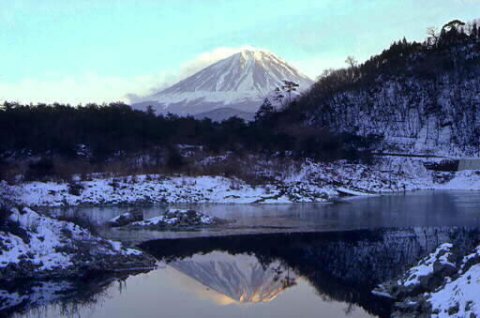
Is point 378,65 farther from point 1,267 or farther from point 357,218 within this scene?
point 1,267

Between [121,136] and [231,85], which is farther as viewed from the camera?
[231,85]

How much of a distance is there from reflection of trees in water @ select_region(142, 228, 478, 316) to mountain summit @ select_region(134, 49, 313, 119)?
144758 mm

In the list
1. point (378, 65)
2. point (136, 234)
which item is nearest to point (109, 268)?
point (136, 234)

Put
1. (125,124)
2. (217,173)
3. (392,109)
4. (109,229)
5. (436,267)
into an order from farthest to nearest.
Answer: (392,109) → (125,124) → (217,173) → (109,229) → (436,267)

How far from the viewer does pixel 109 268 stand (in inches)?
722

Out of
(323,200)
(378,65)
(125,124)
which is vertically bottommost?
(323,200)

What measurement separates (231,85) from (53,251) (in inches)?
6806

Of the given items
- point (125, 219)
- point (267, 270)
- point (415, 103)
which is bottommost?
point (267, 270)

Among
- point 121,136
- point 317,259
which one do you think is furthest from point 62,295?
point 121,136

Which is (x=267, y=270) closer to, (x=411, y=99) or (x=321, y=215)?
(x=321, y=215)

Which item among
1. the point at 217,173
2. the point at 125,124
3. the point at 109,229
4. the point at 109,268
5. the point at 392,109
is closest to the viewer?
the point at 109,268

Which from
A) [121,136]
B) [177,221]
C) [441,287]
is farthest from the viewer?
[121,136]

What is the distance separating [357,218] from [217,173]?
17153mm

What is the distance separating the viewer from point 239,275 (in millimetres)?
18234
